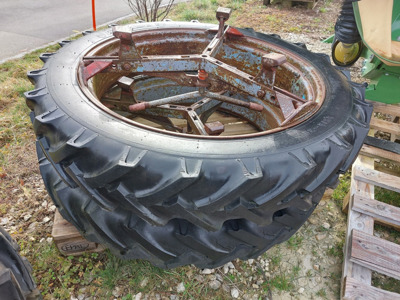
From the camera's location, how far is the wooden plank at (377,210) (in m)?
2.01

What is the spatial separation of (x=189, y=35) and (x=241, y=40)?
0.36 meters

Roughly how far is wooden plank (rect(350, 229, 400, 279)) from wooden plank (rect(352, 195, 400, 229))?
0.21 m

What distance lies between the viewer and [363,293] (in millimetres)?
1642

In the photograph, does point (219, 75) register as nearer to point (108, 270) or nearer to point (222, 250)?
point (222, 250)

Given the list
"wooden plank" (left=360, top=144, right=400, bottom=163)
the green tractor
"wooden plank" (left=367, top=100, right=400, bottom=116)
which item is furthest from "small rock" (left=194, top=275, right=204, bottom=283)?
"wooden plank" (left=367, top=100, right=400, bottom=116)

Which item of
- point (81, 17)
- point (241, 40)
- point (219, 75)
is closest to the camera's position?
point (219, 75)

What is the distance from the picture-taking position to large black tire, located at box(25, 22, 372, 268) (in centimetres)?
121

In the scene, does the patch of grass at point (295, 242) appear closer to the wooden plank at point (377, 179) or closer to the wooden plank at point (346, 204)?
the wooden plank at point (346, 204)

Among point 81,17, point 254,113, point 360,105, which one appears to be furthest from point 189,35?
point 81,17

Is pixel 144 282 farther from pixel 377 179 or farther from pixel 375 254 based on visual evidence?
pixel 377 179

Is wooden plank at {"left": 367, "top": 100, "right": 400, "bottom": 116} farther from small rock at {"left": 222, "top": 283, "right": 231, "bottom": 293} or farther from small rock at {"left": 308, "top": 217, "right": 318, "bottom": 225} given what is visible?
small rock at {"left": 222, "top": 283, "right": 231, "bottom": 293}

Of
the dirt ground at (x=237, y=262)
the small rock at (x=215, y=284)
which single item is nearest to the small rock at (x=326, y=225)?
the dirt ground at (x=237, y=262)

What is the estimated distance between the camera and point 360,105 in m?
1.72

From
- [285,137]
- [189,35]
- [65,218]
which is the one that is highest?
[189,35]
